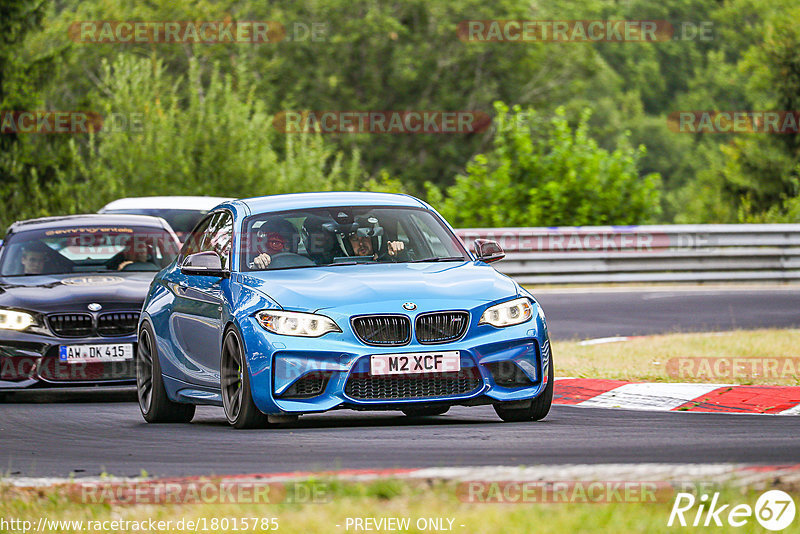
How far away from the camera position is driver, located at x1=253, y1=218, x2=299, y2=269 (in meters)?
9.94

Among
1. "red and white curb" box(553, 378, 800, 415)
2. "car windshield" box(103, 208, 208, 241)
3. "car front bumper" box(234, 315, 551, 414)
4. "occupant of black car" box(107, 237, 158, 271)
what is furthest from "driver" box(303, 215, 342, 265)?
"car windshield" box(103, 208, 208, 241)

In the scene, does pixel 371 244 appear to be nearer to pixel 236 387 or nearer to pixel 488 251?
pixel 488 251

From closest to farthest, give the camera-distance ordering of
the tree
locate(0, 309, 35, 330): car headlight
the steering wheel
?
the steering wheel
locate(0, 309, 35, 330): car headlight
the tree

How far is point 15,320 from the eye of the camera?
12781 mm

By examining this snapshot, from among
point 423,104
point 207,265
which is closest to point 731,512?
point 207,265

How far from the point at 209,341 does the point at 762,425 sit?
3.48 metres

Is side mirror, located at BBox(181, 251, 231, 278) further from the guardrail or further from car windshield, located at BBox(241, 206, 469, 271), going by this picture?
the guardrail

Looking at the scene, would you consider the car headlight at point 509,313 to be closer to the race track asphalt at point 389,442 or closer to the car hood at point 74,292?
the race track asphalt at point 389,442

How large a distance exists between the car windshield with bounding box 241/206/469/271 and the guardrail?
14829 mm

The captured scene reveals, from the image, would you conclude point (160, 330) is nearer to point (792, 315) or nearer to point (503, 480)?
point (503, 480)

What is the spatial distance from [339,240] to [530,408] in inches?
66.2

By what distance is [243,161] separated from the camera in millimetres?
32531

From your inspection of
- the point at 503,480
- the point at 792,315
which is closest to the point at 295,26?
the point at 792,315

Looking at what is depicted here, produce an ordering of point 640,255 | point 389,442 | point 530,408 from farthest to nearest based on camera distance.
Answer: point 640,255 → point 530,408 → point 389,442
